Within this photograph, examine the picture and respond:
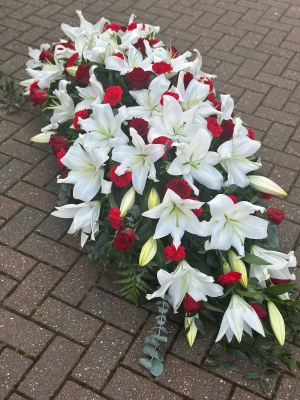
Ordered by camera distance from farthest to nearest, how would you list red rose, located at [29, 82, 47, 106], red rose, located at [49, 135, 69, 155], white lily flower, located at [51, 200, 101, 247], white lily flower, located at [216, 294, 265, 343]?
red rose, located at [29, 82, 47, 106], red rose, located at [49, 135, 69, 155], white lily flower, located at [51, 200, 101, 247], white lily flower, located at [216, 294, 265, 343]

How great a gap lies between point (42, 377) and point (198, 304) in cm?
81

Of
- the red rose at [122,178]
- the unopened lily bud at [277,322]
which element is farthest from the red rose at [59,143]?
the unopened lily bud at [277,322]

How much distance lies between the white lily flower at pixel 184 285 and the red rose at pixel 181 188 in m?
0.33

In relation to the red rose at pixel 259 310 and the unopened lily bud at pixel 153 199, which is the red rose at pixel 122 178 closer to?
the unopened lily bud at pixel 153 199

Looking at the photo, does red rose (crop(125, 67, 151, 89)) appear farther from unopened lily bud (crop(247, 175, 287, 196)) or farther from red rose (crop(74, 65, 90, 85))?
unopened lily bud (crop(247, 175, 287, 196))

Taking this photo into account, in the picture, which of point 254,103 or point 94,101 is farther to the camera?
point 254,103

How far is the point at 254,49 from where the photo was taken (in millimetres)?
5098

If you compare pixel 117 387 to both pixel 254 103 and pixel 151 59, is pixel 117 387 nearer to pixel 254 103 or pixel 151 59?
pixel 151 59

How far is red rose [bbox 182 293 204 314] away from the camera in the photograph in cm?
253

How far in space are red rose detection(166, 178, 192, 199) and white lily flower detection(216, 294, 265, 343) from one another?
1.82 feet

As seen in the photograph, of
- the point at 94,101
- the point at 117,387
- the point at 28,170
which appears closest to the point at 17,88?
the point at 28,170

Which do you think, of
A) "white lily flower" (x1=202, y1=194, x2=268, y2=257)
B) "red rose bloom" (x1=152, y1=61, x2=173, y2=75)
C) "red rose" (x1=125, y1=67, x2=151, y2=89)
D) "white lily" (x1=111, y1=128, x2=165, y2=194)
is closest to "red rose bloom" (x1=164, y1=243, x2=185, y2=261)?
"white lily flower" (x1=202, y1=194, x2=268, y2=257)

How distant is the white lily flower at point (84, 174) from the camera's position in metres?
2.80

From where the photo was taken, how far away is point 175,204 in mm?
2516
